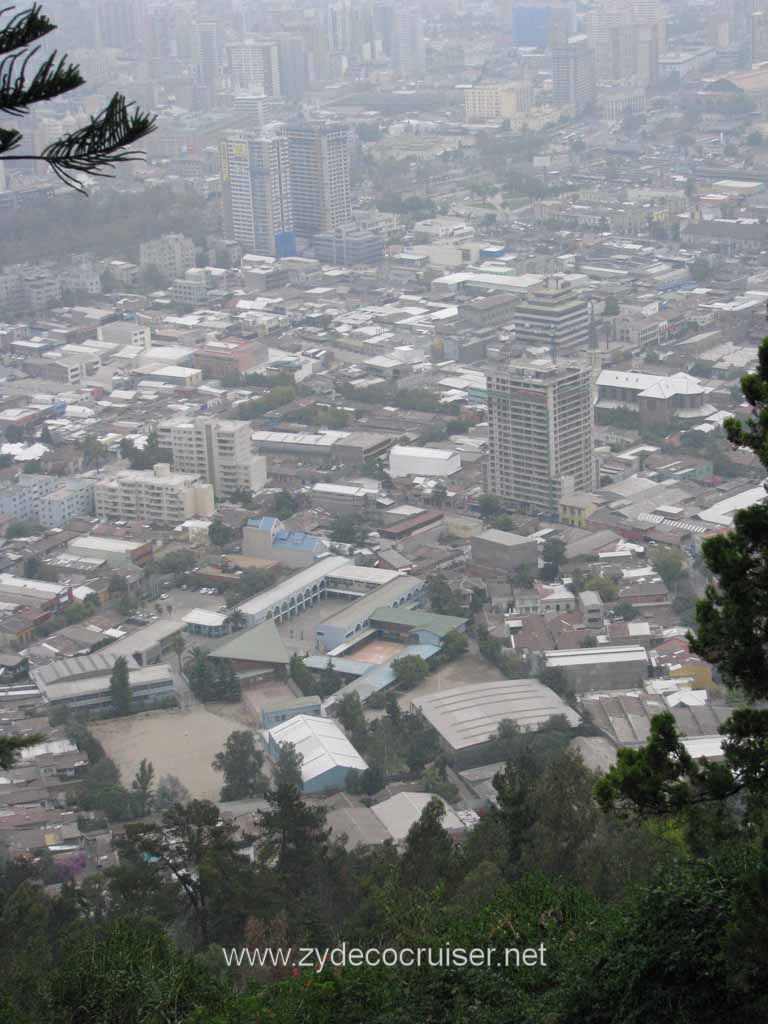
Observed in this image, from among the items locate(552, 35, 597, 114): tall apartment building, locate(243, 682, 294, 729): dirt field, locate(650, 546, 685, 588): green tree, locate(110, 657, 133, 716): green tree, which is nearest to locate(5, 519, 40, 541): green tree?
locate(110, 657, 133, 716): green tree

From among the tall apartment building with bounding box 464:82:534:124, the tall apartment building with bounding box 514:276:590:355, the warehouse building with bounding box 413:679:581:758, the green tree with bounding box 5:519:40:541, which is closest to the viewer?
the warehouse building with bounding box 413:679:581:758

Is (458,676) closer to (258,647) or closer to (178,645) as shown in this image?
(258,647)

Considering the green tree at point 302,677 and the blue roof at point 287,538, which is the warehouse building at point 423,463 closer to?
the blue roof at point 287,538

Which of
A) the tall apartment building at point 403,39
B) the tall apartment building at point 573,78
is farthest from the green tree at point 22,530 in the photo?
the tall apartment building at point 403,39

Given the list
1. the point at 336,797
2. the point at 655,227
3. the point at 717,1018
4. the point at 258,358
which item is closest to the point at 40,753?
the point at 336,797

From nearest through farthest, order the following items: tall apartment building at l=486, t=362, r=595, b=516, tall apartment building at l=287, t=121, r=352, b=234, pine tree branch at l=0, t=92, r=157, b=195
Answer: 1. pine tree branch at l=0, t=92, r=157, b=195
2. tall apartment building at l=486, t=362, r=595, b=516
3. tall apartment building at l=287, t=121, r=352, b=234

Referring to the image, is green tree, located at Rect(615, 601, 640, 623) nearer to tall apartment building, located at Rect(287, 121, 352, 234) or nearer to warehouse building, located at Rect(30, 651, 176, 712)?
warehouse building, located at Rect(30, 651, 176, 712)

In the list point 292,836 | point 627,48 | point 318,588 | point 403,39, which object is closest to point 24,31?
point 292,836

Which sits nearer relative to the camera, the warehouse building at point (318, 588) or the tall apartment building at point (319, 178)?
A: the warehouse building at point (318, 588)
